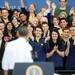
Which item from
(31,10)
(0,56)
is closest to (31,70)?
(0,56)

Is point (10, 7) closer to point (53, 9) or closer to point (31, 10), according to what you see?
point (31, 10)

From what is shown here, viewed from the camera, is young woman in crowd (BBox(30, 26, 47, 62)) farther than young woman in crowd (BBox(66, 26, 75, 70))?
No

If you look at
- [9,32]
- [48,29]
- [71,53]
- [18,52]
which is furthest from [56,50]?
[18,52]

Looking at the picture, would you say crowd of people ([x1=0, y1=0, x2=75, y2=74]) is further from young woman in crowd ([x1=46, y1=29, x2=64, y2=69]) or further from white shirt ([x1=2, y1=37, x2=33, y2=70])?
white shirt ([x1=2, y1=37, x2=33, y2=70])

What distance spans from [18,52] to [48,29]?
1.42 meters

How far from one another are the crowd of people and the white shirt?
1.00m

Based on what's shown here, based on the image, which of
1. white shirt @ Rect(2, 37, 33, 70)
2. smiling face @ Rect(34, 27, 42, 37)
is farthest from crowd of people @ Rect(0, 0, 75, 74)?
white shirt @ Rect(2, 37, 33, 70)

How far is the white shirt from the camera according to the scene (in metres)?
3.54

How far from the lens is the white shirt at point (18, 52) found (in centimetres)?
354

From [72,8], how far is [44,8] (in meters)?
0.49

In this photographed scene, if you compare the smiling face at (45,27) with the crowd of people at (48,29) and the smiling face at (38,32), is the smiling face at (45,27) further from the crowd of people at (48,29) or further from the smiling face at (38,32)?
the smiling face at (38,32)

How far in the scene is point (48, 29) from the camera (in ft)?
16.4

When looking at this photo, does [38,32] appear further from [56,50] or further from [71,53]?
[71,53]

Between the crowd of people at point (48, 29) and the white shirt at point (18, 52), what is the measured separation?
100cm
